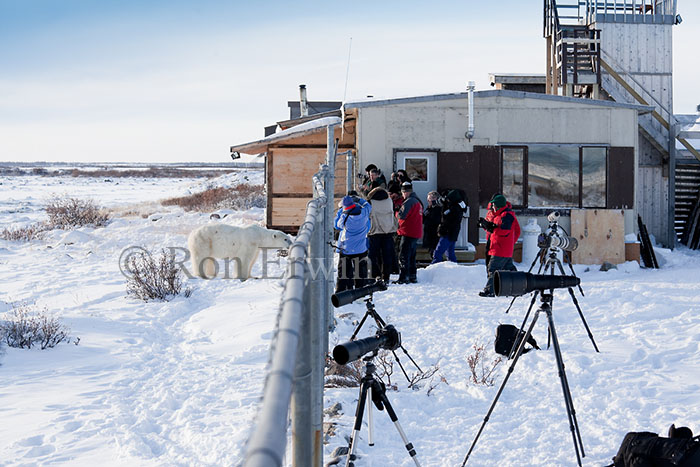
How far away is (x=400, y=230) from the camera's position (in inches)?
433

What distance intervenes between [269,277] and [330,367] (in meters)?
6.32

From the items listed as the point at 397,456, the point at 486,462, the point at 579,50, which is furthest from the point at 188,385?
the point at 579,50

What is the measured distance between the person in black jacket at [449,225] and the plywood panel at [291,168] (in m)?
5.74

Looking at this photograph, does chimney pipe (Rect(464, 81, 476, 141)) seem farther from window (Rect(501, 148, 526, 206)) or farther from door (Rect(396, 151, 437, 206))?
window (Rect(501, 148, 526, 206))

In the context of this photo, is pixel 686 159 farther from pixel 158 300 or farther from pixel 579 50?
pixel 158 300

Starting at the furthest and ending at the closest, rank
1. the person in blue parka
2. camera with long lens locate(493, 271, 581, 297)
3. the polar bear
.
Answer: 1. the polar bear
2. the person in blue parka
3. camera with long lens locate(493, 271, 581, 297)

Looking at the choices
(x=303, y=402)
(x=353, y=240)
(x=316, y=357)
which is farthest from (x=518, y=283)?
(x=353, y=240)

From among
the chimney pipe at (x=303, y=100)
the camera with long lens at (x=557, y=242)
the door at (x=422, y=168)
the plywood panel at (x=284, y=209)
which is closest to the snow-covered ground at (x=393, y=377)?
the camera with long lens at (x=557, y=242)

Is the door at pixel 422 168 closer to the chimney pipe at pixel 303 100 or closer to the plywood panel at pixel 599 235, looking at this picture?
the plywood panel at pixel 599 235

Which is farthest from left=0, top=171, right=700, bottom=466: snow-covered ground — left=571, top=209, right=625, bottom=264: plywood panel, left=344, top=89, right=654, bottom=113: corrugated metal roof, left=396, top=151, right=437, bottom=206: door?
left=344, top=89, right=654, bottom=113: corrugated metal roof

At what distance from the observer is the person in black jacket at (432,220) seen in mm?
11820

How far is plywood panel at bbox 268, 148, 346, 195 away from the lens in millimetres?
16766

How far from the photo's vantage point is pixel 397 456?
4090 mm

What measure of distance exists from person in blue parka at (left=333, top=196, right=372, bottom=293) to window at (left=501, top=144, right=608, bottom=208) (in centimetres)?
540
